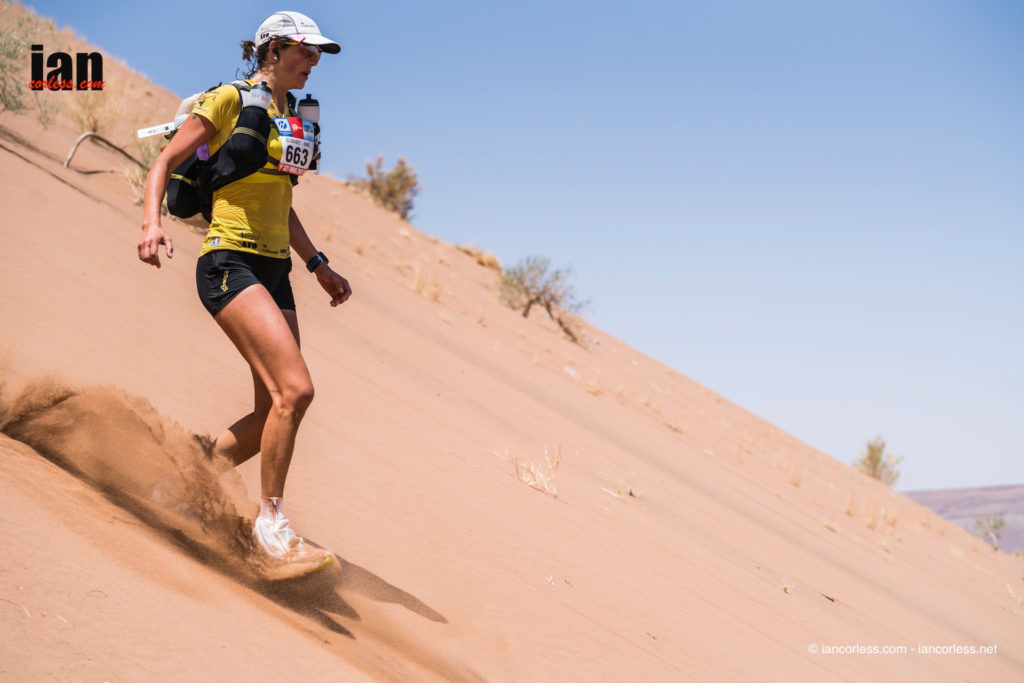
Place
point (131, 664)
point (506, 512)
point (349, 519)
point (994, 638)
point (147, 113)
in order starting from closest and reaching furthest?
point (131, 664), point (349, 519), point (506, 512), point (994, 638), point (147, 113)

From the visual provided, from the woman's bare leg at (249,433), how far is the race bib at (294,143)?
54 cm

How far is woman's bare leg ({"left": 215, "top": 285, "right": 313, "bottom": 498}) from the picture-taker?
283 cm

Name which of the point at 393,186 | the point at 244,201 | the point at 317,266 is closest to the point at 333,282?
the point at 317,266

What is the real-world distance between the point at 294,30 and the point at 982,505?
98.1 metres

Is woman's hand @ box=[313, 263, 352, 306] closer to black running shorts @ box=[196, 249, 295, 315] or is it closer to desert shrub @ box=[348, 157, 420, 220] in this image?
black running shorts @ box=[196, 249, 295, 315]

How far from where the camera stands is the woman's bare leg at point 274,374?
9.29 ft

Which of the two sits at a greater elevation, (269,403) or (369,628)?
(269,403)

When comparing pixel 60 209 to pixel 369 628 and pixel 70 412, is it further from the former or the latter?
pixel 369 628

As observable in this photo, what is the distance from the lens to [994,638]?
8289mm

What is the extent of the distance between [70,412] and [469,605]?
1.73 metres

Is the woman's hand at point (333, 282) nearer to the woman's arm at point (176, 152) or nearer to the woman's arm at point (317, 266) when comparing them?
the woman's arm at point (317, 266)

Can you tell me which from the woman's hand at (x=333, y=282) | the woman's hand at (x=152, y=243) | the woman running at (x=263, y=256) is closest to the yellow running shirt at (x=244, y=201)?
the woman running at (x=263, y=256)

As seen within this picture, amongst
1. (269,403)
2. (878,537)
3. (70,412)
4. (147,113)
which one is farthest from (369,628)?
(147,113)

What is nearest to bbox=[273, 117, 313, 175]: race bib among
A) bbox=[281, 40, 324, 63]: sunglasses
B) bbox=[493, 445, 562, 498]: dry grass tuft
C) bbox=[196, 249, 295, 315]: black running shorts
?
bbox=[281, 40, 324, 63]: sunglasses
